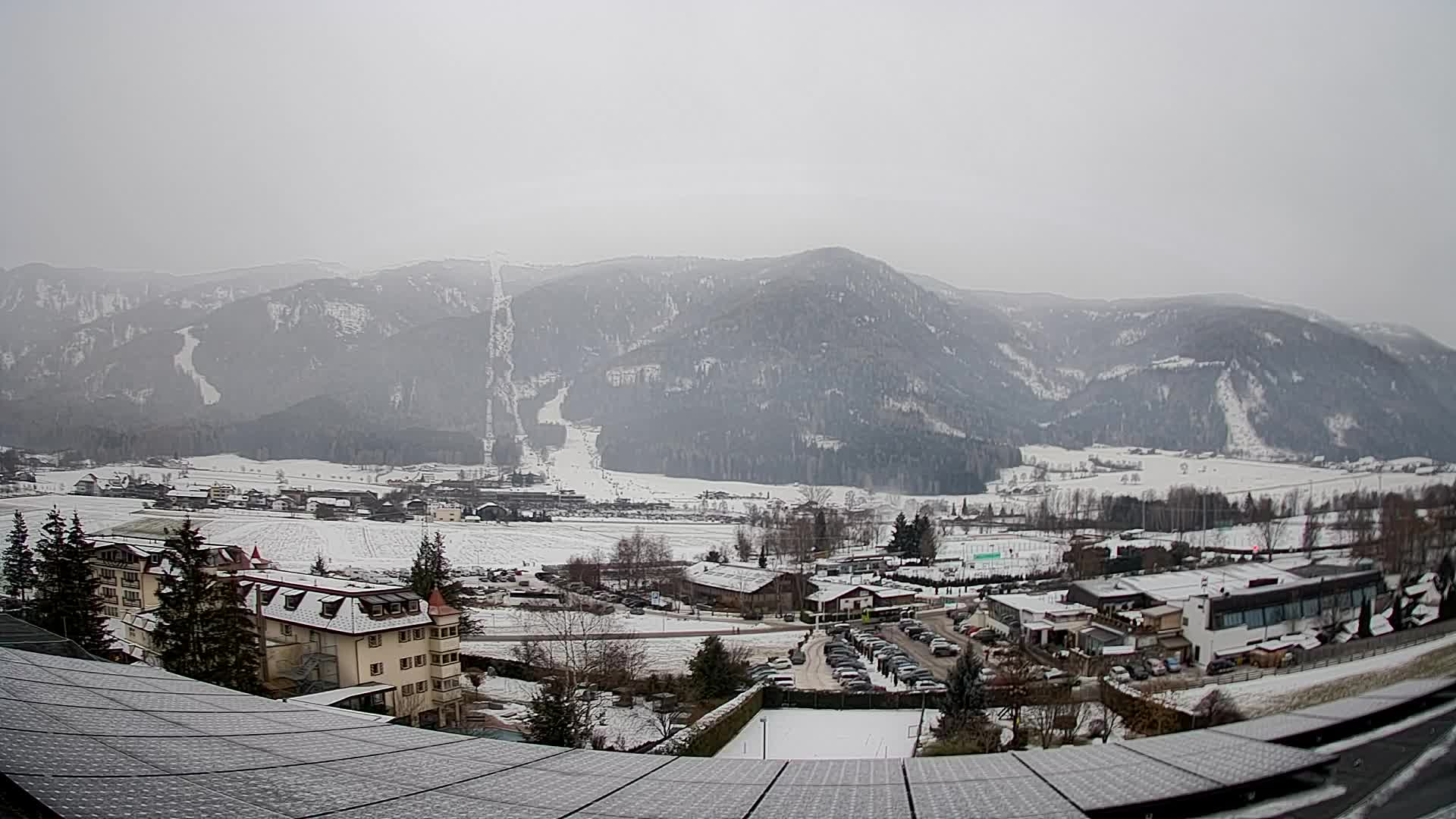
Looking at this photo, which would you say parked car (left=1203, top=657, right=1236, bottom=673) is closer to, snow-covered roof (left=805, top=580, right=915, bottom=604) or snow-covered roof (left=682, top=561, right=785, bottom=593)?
snow-covered roof (left=805, top=580, right=915, bottom=604)

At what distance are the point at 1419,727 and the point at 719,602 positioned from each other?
47.2 ft

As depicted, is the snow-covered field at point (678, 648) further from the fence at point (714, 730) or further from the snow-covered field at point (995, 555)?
the snow-covered field at point (995, 555)

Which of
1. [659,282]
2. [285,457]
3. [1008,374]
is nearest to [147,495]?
[285,457]

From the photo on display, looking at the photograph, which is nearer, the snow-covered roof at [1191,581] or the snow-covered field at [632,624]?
the snow-covered roof at [1191,581]

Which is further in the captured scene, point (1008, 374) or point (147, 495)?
point (1008, 374)

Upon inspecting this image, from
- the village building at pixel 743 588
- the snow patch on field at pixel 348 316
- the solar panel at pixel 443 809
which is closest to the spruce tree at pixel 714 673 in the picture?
the solar panel at pixel 443 809

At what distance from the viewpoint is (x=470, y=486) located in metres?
28.2

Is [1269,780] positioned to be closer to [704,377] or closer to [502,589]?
[502,589]

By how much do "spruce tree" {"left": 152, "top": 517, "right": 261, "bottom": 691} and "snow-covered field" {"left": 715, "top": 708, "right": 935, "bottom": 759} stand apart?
4409 mm

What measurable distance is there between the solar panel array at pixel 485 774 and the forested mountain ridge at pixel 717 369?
7123 mm

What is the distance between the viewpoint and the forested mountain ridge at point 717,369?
53.5ft

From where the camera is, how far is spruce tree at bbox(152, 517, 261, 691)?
612 cm

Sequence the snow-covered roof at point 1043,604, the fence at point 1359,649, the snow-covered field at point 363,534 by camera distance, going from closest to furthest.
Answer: the fence at point 1359,649 → the snow-covered roof at point 1043,604 → the snow-covered field at point 363,534

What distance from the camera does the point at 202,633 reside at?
6.22 meters
